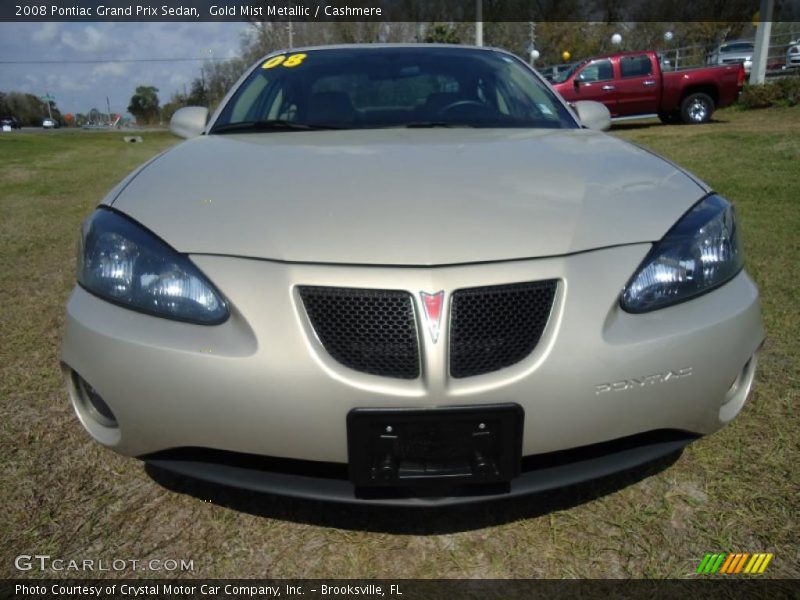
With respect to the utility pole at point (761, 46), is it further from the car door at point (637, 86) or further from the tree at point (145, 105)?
the tree at point (145, 105)

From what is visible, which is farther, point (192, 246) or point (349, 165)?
point (349, 165)

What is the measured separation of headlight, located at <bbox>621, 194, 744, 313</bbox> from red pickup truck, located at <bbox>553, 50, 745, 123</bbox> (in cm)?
1365

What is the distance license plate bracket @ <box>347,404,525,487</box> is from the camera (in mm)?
1296

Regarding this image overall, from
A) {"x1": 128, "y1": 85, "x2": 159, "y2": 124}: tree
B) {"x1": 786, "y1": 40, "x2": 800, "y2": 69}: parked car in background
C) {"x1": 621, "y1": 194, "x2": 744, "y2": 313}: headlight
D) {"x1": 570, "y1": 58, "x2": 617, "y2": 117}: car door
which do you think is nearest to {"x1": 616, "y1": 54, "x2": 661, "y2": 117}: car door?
{"x1": 570, "y1": 58, "x2": 617, "y2": 117}: car door

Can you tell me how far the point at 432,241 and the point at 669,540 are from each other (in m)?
1.00

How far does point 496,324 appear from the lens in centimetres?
134

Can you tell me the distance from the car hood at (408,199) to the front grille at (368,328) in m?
0.08

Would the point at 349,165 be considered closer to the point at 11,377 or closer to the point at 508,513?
the point at 508,513

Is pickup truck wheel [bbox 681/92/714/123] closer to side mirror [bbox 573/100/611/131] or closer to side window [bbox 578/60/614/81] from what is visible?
side window [bbox 578/60/614/81]

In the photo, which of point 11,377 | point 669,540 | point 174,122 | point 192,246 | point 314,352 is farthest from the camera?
point 174,122

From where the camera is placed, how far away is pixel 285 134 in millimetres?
2311

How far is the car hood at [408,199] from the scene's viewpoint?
139cm

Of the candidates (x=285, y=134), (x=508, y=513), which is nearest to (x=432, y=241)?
(x=508, y=513)

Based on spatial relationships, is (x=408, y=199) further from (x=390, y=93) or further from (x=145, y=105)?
(x=145, y=105)
